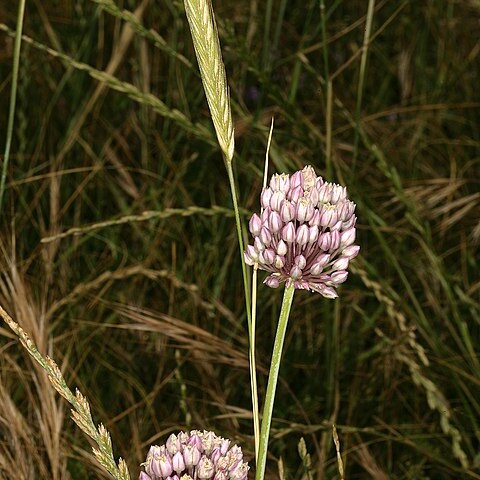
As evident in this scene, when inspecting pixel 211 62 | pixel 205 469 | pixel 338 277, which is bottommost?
pixel 205 469

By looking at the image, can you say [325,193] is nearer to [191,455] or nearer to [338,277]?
[338,277]

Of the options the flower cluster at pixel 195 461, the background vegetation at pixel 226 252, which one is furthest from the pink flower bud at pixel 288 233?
the background vegetation at pixel 226 252

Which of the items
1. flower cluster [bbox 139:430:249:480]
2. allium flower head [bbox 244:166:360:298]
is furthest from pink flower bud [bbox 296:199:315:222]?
flower cluster [bbox 139:430:249:480]

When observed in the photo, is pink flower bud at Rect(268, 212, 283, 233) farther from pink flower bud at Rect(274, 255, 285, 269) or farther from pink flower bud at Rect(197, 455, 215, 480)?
pink flower bud at Rect(197, 455, 215, 480)

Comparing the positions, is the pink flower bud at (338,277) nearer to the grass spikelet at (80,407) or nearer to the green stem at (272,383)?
the green stem at (272,383)

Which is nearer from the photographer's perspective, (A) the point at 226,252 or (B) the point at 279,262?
(B) the point at 279,262

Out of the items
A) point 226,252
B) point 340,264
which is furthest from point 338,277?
point 226,252

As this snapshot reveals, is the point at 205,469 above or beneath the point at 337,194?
beneath
